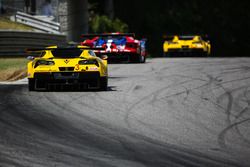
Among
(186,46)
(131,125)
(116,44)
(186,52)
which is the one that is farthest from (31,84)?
(186,52)

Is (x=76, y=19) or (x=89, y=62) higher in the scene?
(x=76, y=19)

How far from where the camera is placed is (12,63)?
24906 millimetres

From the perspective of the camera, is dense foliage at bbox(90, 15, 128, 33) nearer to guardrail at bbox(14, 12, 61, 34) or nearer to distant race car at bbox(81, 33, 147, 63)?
guardrail at bbox(14, 12, 61, 34)

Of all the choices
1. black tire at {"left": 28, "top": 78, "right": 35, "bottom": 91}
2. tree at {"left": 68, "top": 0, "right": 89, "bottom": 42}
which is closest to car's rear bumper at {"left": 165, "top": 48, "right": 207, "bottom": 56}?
tree at {"left": 68, "top": 0, "right": 89, "bottom": 42}

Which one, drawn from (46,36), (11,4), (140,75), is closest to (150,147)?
(140,75)

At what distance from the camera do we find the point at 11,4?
42469 millimetres

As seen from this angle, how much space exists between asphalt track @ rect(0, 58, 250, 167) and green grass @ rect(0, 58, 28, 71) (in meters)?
6.32

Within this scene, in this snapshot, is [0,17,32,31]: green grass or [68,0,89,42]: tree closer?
[0,17,32,31]: green grass

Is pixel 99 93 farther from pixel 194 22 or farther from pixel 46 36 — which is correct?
pixel 194 22

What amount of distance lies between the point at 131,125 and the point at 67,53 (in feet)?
18.2

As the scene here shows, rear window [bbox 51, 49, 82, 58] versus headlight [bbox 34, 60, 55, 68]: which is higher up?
rear window [bbox 51, 49, 82, 58]

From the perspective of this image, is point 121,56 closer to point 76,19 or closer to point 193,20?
point 76,19

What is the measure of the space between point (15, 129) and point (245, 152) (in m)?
2.88

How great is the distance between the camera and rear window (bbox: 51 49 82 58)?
15.7m
